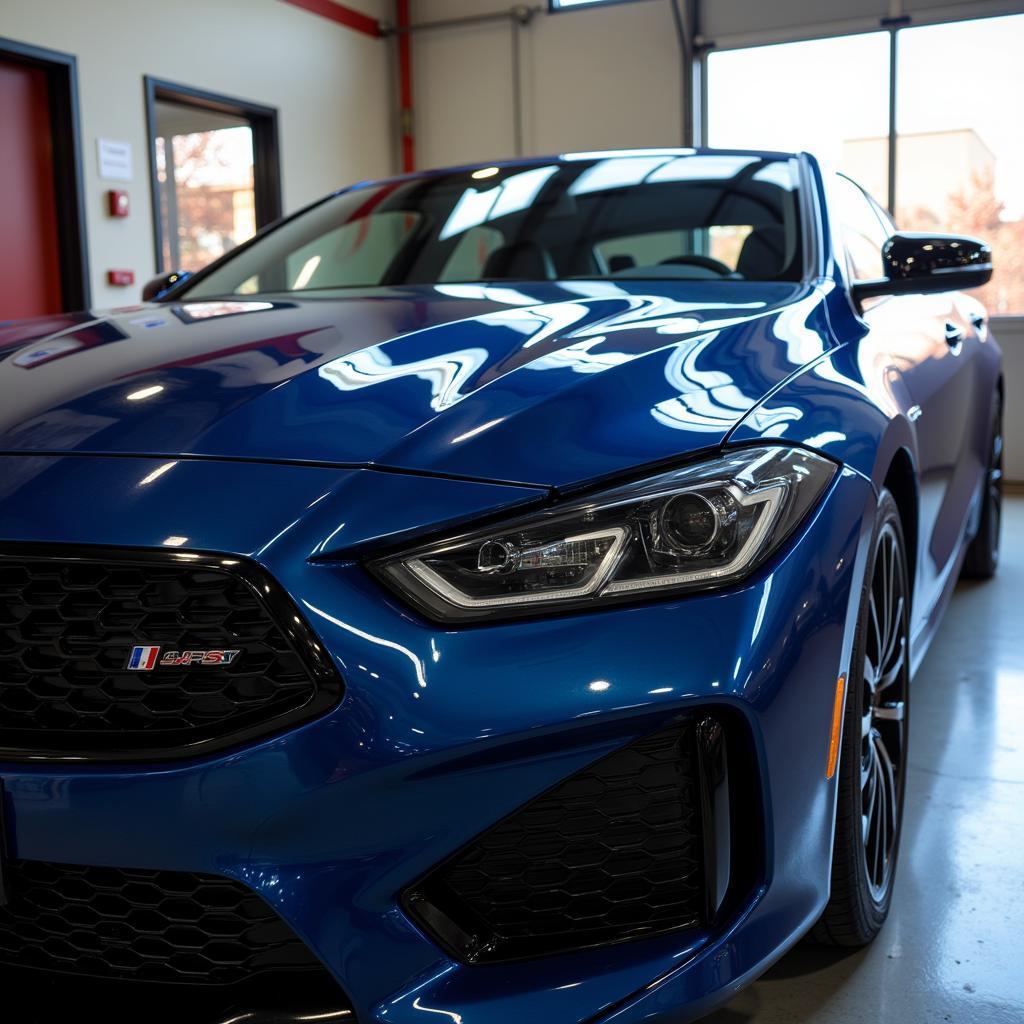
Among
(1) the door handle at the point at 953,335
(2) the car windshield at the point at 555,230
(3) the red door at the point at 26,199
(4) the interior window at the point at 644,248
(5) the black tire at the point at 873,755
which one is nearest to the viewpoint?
(5) the black tire at the point at 873,755

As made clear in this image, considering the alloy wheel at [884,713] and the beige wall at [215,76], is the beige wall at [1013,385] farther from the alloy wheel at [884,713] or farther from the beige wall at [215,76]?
the alloy wheel at [884,713]

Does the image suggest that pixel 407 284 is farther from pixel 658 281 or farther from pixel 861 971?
pixel 861 971

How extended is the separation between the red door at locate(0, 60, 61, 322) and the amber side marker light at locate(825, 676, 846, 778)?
457 centimetres

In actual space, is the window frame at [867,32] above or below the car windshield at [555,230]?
above

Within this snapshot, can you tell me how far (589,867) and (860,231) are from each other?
5.30 feet

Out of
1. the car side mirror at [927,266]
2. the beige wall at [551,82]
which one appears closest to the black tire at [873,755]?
the car side mirror at [927,266]

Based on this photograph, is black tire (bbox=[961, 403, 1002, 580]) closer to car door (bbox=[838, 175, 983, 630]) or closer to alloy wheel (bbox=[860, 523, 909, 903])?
car door (bbox=[838, 175, 983, 630])

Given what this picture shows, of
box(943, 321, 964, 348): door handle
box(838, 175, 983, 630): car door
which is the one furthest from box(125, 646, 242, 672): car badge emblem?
box(943, 321, 964, 348): door handle

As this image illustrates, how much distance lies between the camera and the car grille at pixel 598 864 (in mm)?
919

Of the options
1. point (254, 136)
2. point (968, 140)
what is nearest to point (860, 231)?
point (968, 140)

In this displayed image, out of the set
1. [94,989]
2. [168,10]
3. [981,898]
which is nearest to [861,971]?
[981,898]

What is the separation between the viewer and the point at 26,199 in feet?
16.3

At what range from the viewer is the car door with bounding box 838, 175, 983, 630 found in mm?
1736

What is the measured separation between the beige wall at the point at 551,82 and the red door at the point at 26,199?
2847 mm
